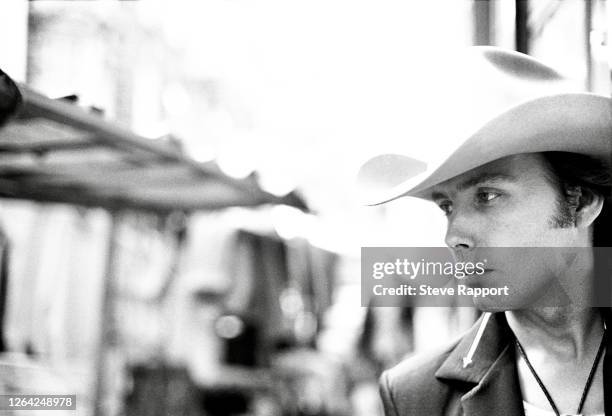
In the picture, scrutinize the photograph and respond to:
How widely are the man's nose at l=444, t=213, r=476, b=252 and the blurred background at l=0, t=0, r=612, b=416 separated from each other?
19 cm

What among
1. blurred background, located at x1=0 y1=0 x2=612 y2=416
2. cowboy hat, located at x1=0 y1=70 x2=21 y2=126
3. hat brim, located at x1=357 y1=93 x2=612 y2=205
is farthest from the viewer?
blurred background, located at x1=0 y1=0 x2=612 y2=416

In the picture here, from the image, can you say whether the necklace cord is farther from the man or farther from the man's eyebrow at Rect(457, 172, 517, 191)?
the man's eyebrow at Rect(457, 172, 517, 191)

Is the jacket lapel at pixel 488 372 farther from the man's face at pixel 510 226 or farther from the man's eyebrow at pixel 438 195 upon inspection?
the man's eyebrow at pixel 438 195

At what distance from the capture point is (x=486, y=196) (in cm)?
146

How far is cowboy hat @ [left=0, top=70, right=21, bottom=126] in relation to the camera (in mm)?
1763

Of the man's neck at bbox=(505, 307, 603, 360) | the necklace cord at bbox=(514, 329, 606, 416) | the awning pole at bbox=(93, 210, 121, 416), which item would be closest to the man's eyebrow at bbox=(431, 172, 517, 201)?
the man's neck at bbox=(505, 307, 603, 360)

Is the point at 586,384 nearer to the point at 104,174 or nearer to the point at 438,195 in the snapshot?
the point at 438,195

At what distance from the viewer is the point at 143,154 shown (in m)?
2.84

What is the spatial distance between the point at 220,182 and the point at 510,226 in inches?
79.4

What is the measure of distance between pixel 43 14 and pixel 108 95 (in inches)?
18.6

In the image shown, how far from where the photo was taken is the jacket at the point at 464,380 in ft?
4.98

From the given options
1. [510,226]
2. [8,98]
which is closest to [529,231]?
[510,226]

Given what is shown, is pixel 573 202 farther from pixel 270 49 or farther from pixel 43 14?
pixel 270 49

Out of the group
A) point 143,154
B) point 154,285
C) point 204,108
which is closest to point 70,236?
point 154,285
